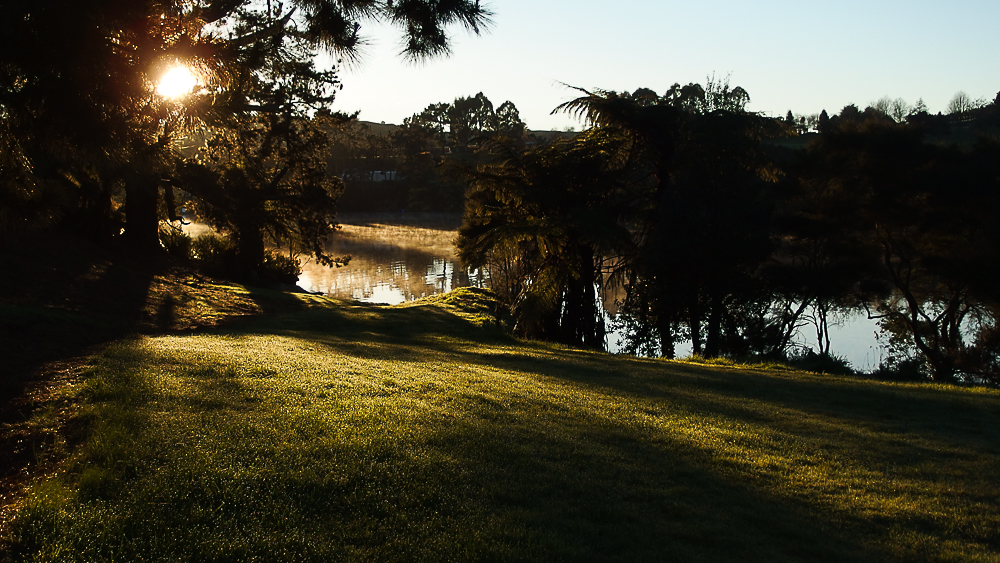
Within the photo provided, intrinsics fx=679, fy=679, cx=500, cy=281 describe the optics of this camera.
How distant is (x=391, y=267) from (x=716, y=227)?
26.8 metres

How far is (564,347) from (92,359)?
34.2 feet

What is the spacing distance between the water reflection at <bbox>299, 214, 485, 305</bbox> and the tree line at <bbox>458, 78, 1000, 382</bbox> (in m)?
10.0

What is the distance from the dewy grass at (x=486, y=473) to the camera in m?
3.84

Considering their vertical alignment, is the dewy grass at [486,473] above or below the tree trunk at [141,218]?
below

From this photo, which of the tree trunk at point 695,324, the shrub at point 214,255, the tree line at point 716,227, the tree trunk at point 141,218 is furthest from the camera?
the shrub at point 214,255

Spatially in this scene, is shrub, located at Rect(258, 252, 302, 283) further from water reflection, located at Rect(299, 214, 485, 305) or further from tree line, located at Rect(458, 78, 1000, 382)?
tree line, located at Rect(458, 78, 1000, 382)

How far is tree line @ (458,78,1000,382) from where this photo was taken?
701 inches

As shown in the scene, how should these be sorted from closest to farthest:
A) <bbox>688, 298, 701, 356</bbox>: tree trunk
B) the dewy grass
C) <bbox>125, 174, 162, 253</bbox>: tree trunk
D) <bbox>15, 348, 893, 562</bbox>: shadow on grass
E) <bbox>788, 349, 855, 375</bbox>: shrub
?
<bbox>15, 348, 893, 562</bbox>: shadow on grass → the dewy grass → <bbox>788, 349, 855, 375</bbox>: shrub → <bbox>688, 298, 701, 356</bbox>: tree trunk → <bbox>125, 174, 162, 253</bbox>: tree trunk

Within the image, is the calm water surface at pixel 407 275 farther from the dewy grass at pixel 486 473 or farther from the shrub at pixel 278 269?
the dewy grass at pixel 486 473

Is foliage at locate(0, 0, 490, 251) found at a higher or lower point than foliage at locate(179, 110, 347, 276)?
lower

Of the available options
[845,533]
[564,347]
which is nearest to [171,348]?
[845,533]

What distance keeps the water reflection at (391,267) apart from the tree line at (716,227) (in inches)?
394

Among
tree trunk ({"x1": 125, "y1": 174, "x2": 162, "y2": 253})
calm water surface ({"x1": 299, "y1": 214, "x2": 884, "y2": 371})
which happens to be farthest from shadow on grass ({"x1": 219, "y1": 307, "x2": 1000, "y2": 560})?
tree trunk ({"x1": 125, "y1": 174, "x2": 162, "y2": 253})

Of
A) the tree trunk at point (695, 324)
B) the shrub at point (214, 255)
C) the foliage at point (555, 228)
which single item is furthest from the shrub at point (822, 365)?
the shrub at point (214, 255)
